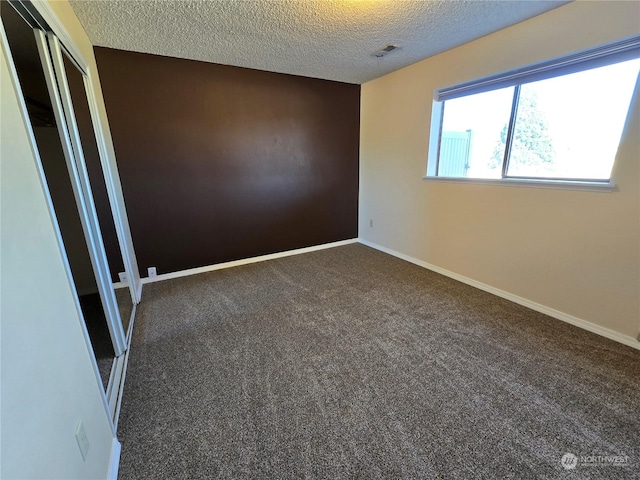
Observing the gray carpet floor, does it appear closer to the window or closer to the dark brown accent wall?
the dark brown accent wall

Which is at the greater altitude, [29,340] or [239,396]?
[29,340]

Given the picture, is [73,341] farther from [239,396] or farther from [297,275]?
[297,275]

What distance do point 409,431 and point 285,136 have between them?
3336 mm

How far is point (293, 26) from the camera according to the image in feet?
7.41

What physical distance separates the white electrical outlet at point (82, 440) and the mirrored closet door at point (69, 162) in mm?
349

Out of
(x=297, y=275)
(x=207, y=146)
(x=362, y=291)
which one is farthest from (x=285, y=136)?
(x=362, y=291)

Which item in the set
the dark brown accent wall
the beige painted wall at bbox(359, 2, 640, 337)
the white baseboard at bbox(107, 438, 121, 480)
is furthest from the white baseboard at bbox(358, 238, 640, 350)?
Result: the white baseboard at bbox(107, 438, 121, 480)

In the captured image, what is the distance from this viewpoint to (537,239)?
242 centimetres

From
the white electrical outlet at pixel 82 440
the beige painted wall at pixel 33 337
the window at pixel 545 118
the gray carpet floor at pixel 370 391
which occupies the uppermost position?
the window at pixel 545 118

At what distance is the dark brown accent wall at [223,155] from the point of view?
2861mm

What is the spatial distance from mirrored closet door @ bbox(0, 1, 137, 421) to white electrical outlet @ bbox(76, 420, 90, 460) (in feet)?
1.14

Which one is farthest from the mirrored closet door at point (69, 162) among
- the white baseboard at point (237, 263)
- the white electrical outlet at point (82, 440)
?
the white baseboard at point (237, 263)

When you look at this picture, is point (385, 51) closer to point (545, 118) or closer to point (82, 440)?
point (545, 118)

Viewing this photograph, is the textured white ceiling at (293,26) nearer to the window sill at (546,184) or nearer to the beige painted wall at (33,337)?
the window sill at (546,184)
